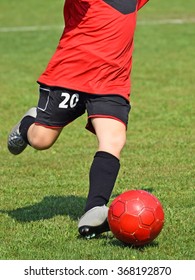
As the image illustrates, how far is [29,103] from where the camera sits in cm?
1424

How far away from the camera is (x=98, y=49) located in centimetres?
714

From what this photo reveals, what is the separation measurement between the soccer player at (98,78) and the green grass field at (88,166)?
54cm

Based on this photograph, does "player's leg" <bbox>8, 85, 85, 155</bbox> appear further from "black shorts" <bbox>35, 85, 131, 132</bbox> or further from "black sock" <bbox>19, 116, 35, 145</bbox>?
"black sock" <bbox>19, 116, 35, 145</bbox>

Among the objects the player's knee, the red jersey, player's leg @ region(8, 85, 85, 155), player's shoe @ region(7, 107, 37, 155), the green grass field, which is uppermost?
the red jersey

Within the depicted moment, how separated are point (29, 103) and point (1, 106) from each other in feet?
1.54

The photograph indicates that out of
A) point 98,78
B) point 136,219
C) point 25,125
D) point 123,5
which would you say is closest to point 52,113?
point 98,78

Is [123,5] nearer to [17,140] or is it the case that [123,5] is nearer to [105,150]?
[105,150]

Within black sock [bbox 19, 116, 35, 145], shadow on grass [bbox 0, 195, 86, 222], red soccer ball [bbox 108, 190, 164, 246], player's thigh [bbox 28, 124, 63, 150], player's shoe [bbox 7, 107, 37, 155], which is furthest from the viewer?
player's shoe [bbox 7, 107, 37, 155]

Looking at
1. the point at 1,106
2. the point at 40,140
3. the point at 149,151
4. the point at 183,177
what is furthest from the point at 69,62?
the point at 1,106

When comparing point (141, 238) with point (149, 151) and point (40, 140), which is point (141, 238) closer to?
point (40, 140)

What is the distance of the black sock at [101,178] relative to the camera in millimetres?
6984

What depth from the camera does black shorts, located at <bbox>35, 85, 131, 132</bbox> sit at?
7.10 metres

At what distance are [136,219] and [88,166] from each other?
3.40 m

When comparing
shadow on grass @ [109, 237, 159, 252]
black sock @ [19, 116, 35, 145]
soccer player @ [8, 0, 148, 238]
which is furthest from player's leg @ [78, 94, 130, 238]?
black sock @ [19, 116, 35, 145]
